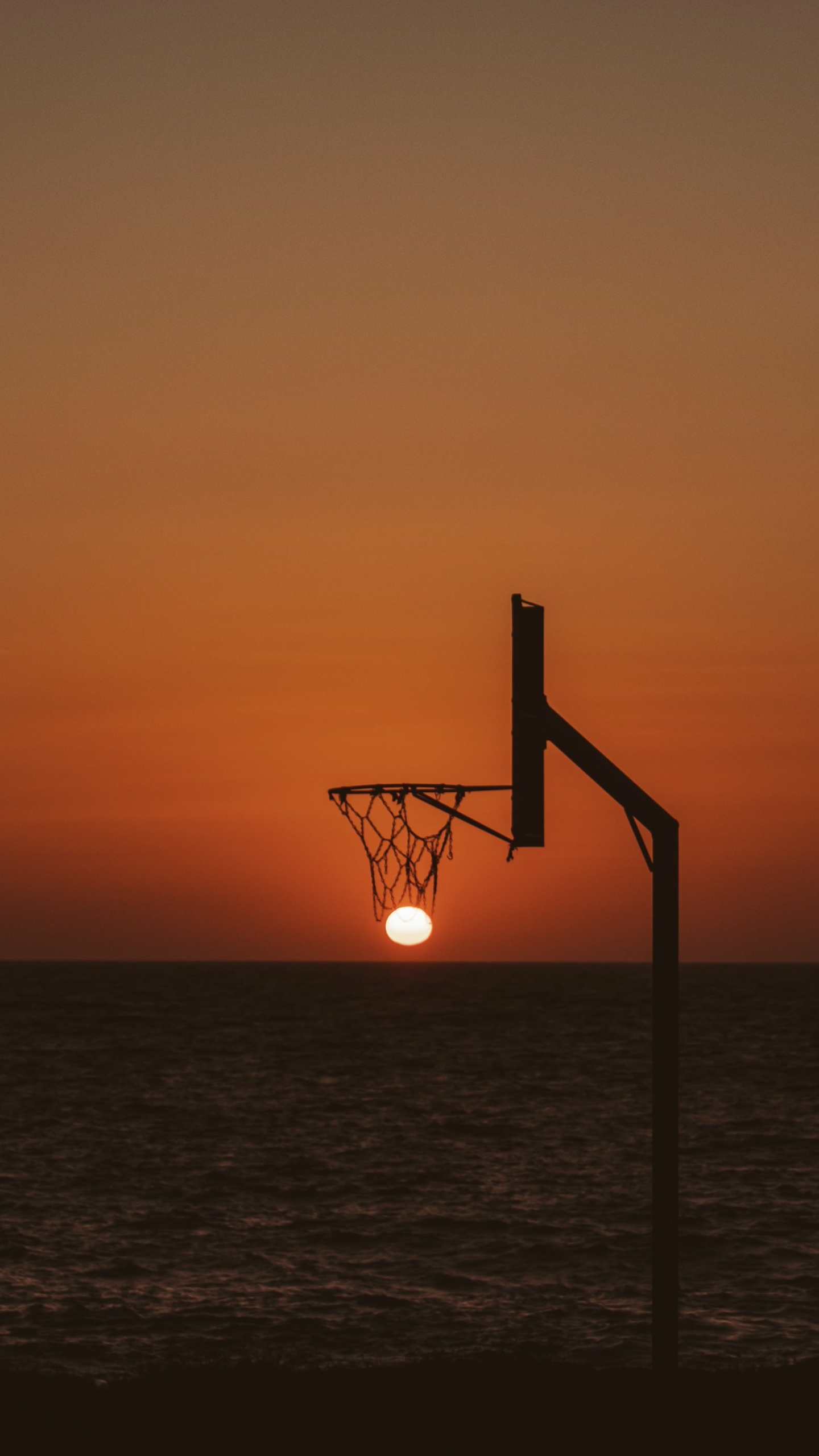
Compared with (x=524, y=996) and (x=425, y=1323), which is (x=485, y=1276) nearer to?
(x=425, y=1323)

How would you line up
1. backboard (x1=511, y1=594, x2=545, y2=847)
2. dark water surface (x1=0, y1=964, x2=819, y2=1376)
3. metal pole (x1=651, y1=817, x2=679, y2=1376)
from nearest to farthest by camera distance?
metal pole (x1=651, y1=817, x2=679, y2=1376)
backboard (x1=511, y1=594, x2=545, y2=847)
dark water surface (x1=0, y1=964, x2=819, y2=1376)

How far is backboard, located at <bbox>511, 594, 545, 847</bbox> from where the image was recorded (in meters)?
15.6

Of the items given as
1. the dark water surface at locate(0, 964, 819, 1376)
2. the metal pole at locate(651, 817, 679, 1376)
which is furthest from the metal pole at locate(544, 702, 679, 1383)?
the dark water surface at locate(0, 964, 819, 1376)

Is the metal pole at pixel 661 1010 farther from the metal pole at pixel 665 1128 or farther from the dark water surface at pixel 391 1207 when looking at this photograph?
the dark water surface at pixel 391 1207

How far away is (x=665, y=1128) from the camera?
15.3 meters

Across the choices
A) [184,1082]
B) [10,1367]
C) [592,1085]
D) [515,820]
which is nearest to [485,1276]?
[10,1367]

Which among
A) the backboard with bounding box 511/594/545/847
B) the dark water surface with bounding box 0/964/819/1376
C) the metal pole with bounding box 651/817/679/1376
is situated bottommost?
the dark water surface with bounding box 0/964/819/1376

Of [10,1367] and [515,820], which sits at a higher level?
[515,820]

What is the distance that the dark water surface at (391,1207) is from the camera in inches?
931

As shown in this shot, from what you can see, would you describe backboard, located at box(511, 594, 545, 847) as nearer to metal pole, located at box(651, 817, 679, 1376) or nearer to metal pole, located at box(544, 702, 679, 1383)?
metal pole, located at box(544, 702, 679, 1383)

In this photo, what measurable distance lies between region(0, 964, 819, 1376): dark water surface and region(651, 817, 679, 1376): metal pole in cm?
557

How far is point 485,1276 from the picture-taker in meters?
27.8

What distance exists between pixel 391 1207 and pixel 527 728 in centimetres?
2217

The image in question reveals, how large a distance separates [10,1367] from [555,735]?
11.8 meters
